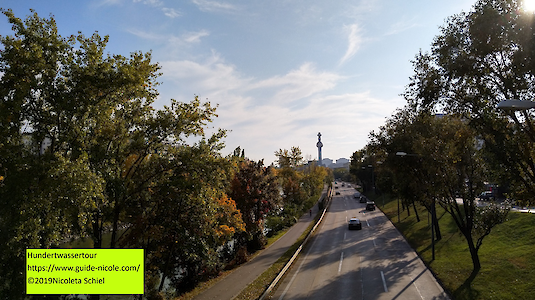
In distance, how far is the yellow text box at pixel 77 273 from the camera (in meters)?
10.2

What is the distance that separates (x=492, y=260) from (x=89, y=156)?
22.4 meters

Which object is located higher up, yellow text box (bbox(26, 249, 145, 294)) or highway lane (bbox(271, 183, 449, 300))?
yellow text box (bbox(26, 249, 145, 294))

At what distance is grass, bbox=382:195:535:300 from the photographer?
16250 mm

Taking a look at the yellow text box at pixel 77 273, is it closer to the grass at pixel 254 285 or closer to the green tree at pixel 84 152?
the green tree at pixel 84 152

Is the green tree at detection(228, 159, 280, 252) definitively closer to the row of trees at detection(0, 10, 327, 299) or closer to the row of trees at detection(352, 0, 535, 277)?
the row of trees at detection(0, 10, 327, 299)

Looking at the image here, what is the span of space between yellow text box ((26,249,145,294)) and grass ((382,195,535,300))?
47.9ft

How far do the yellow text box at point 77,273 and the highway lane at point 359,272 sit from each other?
30.1 ft

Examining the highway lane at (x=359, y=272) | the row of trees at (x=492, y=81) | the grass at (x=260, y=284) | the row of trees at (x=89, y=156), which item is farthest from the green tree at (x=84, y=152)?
the row of trees at (x=492, y=81)

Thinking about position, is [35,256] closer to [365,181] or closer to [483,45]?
[483,45]

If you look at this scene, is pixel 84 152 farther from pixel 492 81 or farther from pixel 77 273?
pixel 492 81

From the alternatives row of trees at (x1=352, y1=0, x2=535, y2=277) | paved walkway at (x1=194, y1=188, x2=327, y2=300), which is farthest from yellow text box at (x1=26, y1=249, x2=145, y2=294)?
row of trees at (x1=352, y1=0, x2=535, y2=277)

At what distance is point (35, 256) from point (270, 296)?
437 inches

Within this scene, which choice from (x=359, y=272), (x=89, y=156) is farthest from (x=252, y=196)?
(x=89, y=156)

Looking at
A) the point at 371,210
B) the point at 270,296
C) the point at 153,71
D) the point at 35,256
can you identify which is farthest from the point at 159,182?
the point at 371,210
